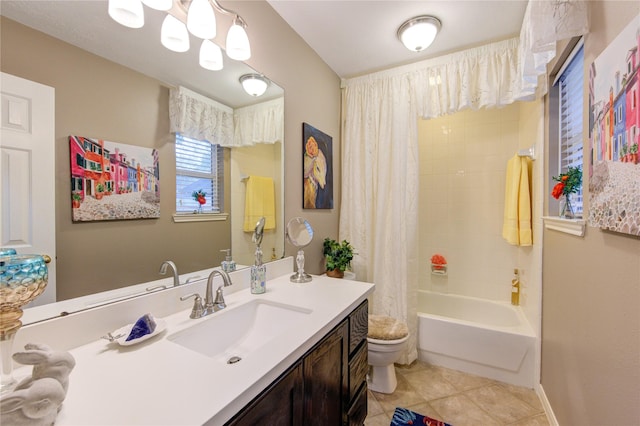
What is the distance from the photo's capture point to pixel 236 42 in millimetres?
1331

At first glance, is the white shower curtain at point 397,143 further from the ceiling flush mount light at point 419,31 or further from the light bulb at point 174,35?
the light bulb at point 174,35

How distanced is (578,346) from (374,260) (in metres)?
1.34

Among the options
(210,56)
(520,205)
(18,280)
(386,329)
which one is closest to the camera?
(18,280)

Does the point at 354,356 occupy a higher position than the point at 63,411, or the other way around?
the point at 63,411

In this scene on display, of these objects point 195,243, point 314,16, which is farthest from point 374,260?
point 314,16

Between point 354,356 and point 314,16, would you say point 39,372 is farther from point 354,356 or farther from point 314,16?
point 314,16

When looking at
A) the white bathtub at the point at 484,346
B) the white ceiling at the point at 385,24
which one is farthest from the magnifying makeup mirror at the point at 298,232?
the white ceiling at the point at 385,24

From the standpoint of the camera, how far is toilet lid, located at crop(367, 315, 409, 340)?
1.79 m

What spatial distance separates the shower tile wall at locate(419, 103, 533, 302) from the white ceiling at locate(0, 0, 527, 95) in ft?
3.13

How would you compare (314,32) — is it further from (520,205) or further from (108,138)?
(520,205)

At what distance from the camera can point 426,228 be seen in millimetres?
2965

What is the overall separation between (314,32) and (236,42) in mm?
828

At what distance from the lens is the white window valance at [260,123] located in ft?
4.73

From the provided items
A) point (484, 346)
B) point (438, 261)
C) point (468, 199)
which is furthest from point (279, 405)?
point (468, 199)
